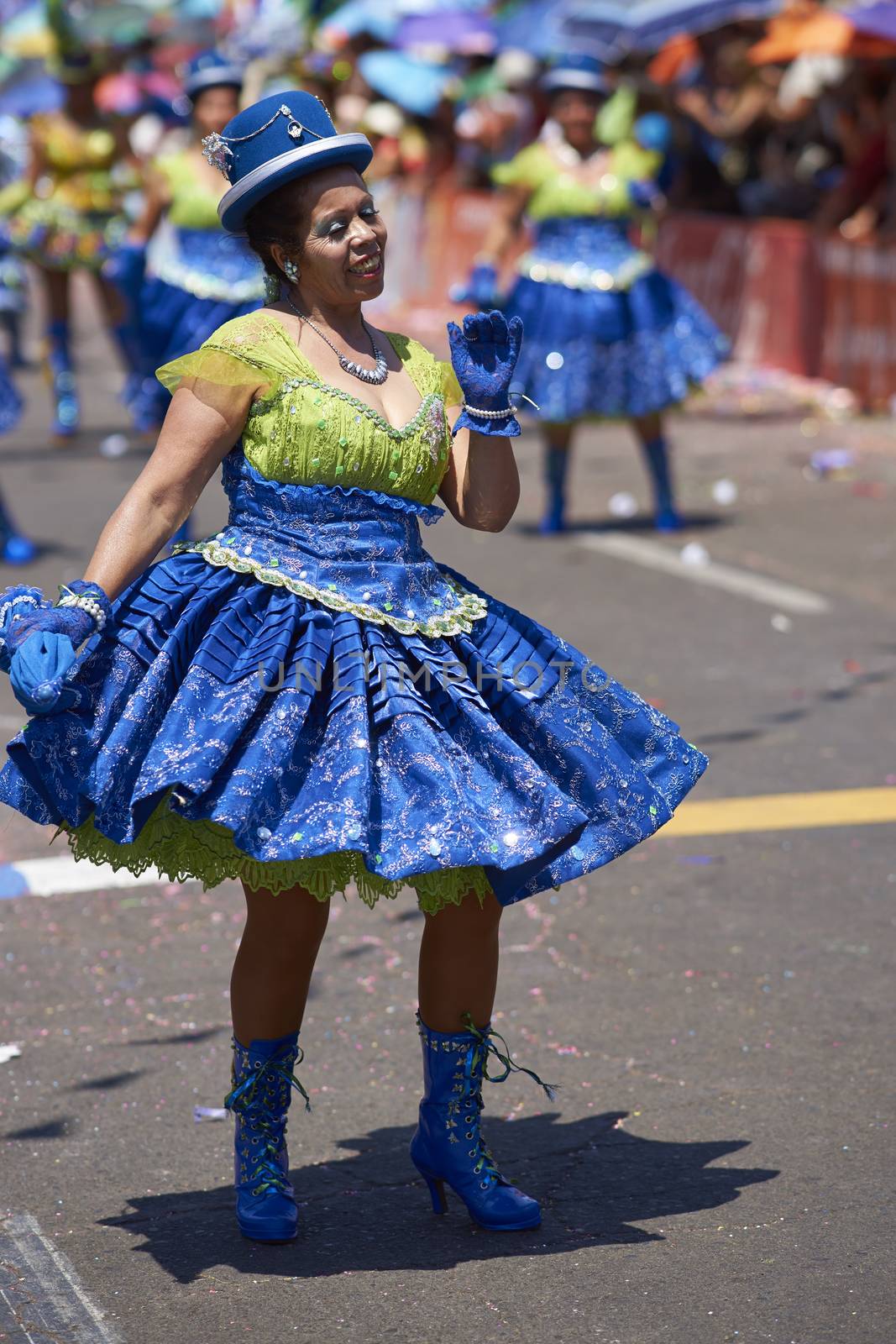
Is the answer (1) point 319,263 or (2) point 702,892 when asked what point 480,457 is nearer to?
(1) point 319,263

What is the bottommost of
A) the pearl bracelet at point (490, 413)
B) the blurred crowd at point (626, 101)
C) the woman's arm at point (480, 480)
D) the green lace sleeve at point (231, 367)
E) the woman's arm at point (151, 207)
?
the woman's arm at point (480, 480)

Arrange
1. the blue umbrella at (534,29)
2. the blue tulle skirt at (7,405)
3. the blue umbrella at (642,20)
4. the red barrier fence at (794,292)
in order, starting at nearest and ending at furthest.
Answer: the blue tulle skirt at (7,405) → the red barrier fence at (794,292) → the blue umbrella at (642,20) → the blue umbrella at (534,29)

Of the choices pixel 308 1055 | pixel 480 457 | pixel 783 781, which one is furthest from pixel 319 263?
pixel 783 781

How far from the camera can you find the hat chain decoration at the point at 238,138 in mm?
3578

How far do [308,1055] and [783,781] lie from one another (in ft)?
7.76

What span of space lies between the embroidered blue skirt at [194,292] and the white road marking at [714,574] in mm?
2037

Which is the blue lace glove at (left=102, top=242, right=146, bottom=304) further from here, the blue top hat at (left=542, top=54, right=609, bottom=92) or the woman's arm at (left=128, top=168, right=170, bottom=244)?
the blue top hat at (left=542, top=54, right=609, bottom=92)

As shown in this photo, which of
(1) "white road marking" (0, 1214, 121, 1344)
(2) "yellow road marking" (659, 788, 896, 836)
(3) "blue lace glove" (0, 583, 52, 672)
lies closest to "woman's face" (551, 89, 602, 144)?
(2) "yellow road marking" (659, 788, 896, 836)

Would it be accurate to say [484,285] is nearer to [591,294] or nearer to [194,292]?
[591,294]

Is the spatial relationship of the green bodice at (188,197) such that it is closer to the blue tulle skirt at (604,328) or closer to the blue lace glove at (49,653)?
the blue tulle skirt at (604,328)

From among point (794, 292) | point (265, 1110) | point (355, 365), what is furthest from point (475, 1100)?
point (794, 292)

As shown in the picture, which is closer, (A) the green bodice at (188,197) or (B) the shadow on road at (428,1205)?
(B) the shadow on road at (428,1205)

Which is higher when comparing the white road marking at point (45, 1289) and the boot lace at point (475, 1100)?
the boot lace at point (475, 1100)

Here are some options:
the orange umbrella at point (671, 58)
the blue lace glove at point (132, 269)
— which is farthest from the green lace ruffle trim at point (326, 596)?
the orange umbrella at point (671, 58)
